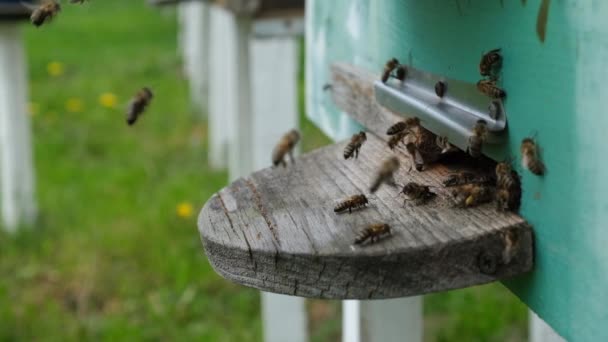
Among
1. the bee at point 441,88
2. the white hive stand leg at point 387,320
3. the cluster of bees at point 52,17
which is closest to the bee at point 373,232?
the bee at point 441,88

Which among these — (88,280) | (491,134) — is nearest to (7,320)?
(88,280)

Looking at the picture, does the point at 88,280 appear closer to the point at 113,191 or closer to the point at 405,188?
the point at 113,191

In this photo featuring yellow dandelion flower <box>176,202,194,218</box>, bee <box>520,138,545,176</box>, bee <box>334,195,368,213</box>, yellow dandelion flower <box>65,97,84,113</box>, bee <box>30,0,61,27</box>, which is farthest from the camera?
yellow dandelion flower <box>65,97,84,113</box>

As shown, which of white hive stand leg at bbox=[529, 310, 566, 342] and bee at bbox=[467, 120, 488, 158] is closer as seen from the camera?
bee at bbox=[467, 120, 488, 158]

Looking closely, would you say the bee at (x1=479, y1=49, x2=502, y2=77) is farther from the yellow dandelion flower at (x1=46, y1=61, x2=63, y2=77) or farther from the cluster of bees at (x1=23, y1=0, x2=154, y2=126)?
the yellow dandelion flower at (x1=46, y1=61, x2=63, y2=77)

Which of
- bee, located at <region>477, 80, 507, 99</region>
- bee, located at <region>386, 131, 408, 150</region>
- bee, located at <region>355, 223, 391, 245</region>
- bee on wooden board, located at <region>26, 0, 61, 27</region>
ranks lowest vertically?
bee, located at <region>386, 131, 408, 150</region>

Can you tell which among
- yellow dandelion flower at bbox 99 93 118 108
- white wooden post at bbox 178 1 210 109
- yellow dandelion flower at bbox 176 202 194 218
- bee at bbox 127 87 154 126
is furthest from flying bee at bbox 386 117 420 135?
white wooden post at bbox 178 1 210 109

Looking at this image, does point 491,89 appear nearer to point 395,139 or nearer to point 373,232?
point 373,232

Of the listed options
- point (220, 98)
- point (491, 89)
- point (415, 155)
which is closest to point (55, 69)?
point (220, 98)
